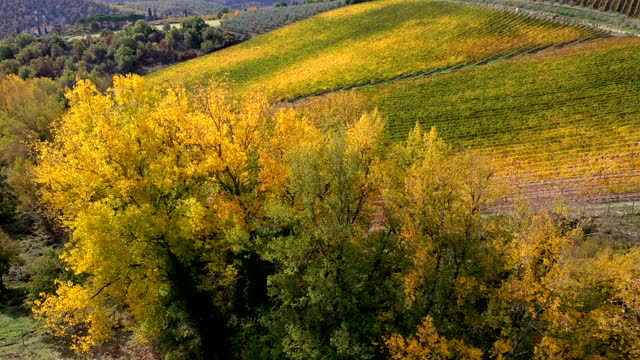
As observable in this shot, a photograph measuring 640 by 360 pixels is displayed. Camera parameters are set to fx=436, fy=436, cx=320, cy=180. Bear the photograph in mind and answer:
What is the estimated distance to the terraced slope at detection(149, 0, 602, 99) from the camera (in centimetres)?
7475

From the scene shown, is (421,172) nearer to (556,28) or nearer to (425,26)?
(556,28)

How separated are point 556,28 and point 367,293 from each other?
71.7 m

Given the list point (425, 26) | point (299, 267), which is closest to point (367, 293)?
point (299, 267)

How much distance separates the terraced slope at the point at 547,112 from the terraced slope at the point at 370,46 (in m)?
7.35

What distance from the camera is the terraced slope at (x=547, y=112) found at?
4081 cm

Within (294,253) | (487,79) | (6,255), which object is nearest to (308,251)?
(294,253)

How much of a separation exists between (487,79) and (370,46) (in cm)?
3151

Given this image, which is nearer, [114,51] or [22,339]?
[22,339]

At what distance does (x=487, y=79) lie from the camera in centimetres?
6381

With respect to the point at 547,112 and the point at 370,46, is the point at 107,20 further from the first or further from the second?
the point at 547,112

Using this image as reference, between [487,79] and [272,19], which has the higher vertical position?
[487,79]

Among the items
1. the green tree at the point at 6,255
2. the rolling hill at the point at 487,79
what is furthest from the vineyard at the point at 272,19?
the green tree at the point at 6,255

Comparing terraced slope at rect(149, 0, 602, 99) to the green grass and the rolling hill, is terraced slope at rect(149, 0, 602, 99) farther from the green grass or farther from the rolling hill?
the green grass

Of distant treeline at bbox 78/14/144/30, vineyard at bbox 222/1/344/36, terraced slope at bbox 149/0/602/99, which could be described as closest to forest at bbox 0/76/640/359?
terraced slope at bbox 149/0/602/99
